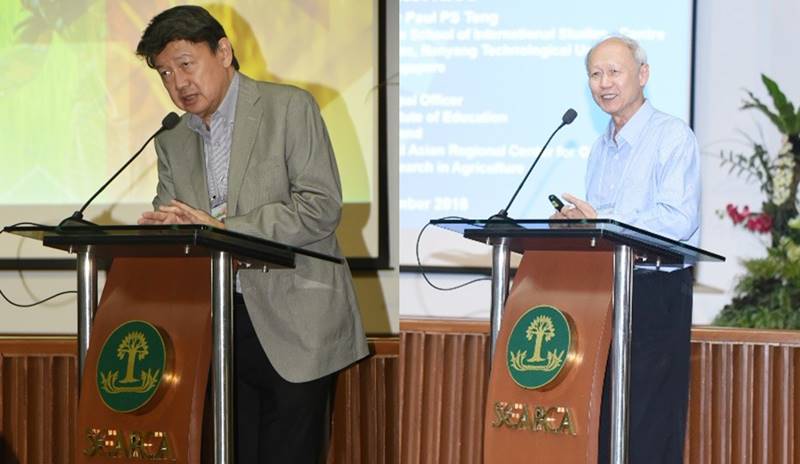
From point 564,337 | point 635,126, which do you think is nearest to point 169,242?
point 564,337

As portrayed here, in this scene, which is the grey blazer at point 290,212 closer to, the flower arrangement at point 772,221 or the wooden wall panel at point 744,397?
the wooden wall panel at point 744,397

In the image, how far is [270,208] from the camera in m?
2.30

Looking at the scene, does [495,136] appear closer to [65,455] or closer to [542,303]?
[542,303]

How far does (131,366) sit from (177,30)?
80 centimetres

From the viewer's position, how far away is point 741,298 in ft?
10.8

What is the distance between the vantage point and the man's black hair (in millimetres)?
2459

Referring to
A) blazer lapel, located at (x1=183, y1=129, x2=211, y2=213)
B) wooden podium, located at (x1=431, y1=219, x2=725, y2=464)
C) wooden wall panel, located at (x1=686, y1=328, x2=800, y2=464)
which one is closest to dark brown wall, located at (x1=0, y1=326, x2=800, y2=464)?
wooden wall panel, located at (x1=686, y1=328, x2=800, y2=464)

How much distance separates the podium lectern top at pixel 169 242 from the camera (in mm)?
1964

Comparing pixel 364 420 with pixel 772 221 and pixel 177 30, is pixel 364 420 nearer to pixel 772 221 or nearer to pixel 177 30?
pixel 177 30

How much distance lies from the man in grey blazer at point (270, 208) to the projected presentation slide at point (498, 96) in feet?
3.20

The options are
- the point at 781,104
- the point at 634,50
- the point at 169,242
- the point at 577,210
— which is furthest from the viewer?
the point at 781,104

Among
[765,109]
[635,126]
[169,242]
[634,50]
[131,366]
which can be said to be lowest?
[131,366]

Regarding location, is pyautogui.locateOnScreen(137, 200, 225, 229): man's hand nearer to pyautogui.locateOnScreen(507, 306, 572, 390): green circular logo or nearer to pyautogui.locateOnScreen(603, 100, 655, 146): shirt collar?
pyautogui.locateOnScreen(507, 306, 572, 390): green circular logo

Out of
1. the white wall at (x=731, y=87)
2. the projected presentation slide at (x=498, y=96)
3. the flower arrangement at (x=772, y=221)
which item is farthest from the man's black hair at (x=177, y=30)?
the flower arrangement at (x=772, y=221)
